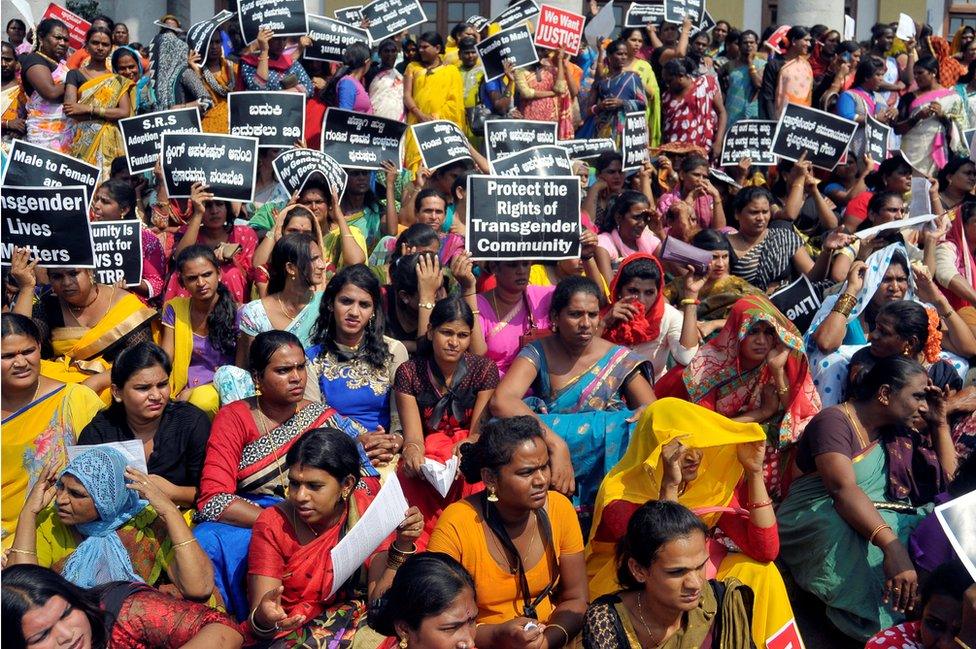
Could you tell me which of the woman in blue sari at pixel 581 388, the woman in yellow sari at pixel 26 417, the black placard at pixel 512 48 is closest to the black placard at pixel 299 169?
the woman in blue sari at pixel 581 388

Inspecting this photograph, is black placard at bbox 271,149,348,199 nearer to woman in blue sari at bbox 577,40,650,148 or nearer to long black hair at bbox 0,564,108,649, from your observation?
woman in blue sari at bbox 577,40,650,148

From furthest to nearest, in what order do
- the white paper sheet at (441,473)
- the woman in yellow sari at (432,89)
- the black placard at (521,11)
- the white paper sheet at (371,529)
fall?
the woman in yellow sari at (432,89) → the black placard at (521,11) → the white paper sheet at (441,473) → the white paper sheet at (371,529)

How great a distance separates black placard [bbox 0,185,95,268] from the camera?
6062 mm

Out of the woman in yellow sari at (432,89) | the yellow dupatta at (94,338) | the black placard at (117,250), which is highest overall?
the woman in yellow sari at (432,89)

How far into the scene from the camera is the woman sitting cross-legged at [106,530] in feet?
14.1

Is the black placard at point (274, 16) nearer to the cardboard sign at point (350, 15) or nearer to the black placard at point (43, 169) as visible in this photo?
the cardboard sign at point (350, 15)

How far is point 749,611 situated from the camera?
409 cm

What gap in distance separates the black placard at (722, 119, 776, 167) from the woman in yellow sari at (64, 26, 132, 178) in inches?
179

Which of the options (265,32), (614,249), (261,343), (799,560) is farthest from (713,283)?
(265,32)

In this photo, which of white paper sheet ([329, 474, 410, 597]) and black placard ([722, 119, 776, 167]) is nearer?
white paper sheet ([329, 474, 410, 597])

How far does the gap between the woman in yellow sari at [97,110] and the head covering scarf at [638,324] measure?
500 cm

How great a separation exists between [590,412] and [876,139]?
216 inches

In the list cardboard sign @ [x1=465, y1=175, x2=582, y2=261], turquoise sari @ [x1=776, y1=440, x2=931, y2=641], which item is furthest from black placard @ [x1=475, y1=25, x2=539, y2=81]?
turquoise sari @ [x1=776, y1=440, x2=931, y2=641]

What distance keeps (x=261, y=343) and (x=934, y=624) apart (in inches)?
104
